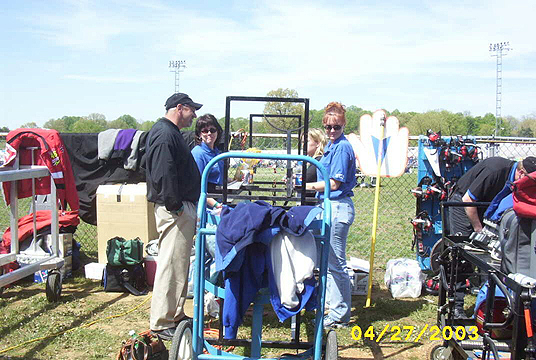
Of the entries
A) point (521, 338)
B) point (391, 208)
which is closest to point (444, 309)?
point (521, 338)

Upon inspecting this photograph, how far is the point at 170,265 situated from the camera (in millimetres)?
4027

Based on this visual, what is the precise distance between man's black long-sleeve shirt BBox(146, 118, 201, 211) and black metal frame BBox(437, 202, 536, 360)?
2131 mm

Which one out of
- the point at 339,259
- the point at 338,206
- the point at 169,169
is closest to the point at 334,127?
the point at 338,206

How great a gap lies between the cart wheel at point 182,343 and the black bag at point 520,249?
2089 mm

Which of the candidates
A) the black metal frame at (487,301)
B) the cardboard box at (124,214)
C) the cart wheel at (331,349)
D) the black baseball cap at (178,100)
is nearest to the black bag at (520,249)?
the black metal frame at (487,301)

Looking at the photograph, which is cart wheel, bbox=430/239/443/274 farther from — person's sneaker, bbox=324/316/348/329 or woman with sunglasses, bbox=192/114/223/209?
woman with sunglasses, bbox=192/114/223/209

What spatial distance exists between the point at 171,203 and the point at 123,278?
198cm

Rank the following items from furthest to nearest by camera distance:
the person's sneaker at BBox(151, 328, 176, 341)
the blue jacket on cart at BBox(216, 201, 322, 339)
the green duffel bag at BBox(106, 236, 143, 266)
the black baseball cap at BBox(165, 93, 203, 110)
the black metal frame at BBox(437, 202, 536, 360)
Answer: the green duffel bag at BBox(106, 236, 143, 266) < the black baseball cap at BBox(165, 93, 203, 110) < the person's sneaker at BBox(151, 328, 176, 341) < the blue jacket on cart at BBox(216, 201, 322, 339) < the black metal frame at BBox(437, 202, 536, 360)

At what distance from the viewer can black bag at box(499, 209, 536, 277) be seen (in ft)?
9.48

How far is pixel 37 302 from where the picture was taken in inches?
197

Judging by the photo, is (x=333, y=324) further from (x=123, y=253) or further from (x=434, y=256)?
(x=123, y=253)

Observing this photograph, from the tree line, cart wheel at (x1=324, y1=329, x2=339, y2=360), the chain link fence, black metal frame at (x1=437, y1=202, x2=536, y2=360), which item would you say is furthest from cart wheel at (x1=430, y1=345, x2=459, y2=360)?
the tree line

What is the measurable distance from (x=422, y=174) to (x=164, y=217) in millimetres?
3537
